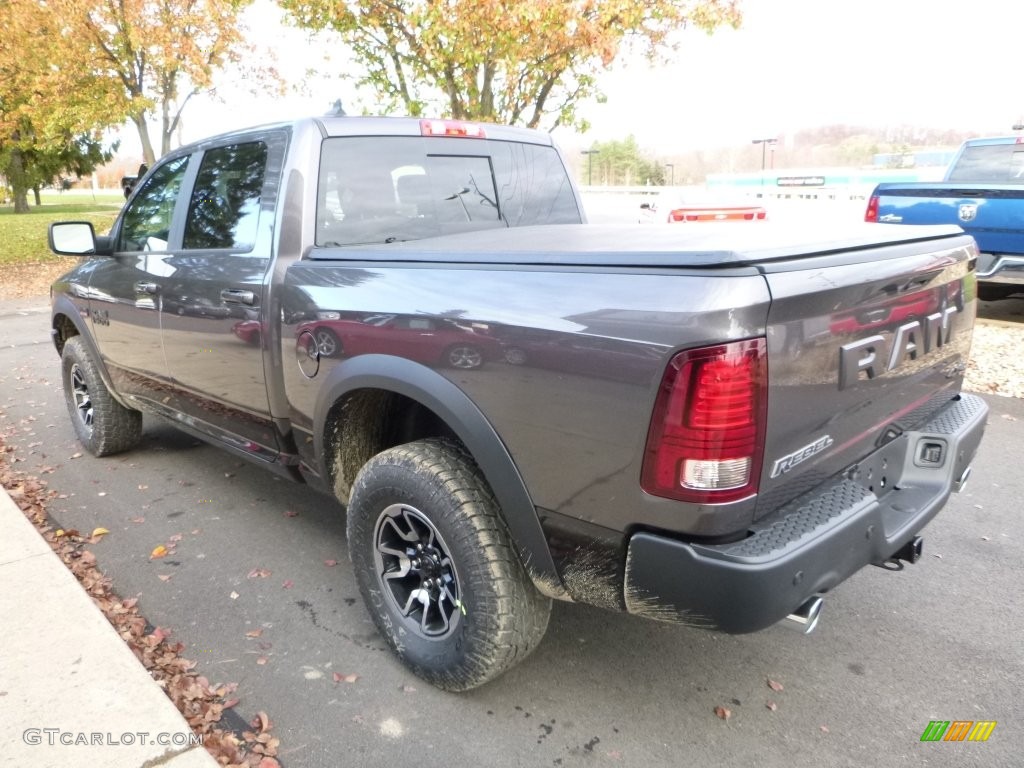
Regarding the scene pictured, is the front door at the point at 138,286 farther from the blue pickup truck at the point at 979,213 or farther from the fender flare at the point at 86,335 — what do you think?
the blue pickup truck at the point at 979,213

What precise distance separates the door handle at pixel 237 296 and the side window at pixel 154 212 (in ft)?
3.02

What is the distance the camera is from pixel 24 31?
1504cm

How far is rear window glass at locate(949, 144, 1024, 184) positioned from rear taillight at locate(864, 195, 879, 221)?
2.04 m

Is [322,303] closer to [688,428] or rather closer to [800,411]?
[688,428]

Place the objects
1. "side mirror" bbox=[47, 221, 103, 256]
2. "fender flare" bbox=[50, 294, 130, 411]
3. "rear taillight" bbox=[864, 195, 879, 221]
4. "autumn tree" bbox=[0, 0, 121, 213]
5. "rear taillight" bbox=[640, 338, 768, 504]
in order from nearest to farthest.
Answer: "rear taillight" bbox=[640, 338, 768, 504]
"side mirror" bbox=[47, 221, 103, 256]
"fender flare" bbox=[50, 294, 130, 411]
"rear taillight" bbox=[864, 195, 879, 221]
"autumn tree" bbox=[0, 0, 121, 213]

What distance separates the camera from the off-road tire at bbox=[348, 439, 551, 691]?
2.22m

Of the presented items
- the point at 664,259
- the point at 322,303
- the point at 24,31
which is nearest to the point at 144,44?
the point at 24,31

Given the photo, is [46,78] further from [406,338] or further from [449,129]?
[406,338]

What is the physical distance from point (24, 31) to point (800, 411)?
1833 centimetres

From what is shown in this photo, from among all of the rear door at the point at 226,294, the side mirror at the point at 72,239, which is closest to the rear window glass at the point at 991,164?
the rear door at the point at 226,294

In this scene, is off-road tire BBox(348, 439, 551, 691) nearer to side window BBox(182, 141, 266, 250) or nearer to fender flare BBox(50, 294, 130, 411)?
side window BBox(182, 141, 266, 250)

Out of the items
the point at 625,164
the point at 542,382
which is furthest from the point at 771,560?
the point at 625,164

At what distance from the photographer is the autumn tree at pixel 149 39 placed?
15.2m

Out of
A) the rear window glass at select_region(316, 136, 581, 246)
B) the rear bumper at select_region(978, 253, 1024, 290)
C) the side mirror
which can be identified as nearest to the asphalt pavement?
the side mirror
